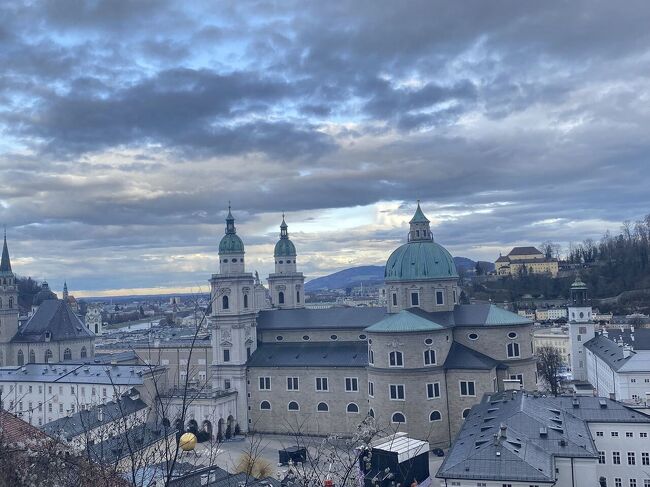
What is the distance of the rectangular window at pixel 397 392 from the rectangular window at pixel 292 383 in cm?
924

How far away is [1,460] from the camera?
471 inches

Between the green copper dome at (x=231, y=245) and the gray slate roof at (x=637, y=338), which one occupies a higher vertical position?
the green copper dome at (x=231, y=245)

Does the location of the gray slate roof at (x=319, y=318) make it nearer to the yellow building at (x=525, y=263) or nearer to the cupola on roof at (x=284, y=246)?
the cupola on roof at (x=284, y=246)

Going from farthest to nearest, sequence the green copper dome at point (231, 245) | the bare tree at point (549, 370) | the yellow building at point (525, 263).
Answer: the yellow building at point (525, 263)
the bare tree at point (549, 370)
the green copper dome at point (231, 245)

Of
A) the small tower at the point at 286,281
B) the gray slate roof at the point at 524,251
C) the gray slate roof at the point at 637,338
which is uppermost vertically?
the gray slate roof at the point at 524,251

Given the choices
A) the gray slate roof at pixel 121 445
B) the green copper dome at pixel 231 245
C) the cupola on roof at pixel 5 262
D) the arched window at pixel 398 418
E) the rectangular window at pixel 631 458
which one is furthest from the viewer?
the cupola on roof at pixel 5 262

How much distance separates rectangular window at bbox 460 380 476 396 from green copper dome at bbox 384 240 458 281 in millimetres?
9339

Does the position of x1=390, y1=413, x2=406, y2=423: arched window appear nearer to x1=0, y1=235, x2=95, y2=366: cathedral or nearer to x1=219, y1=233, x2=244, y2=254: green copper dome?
x1=219, y1=233, x2=244, y2=254: green copper dome

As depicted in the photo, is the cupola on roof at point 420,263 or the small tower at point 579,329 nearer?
the cupola on roof at point 420,263

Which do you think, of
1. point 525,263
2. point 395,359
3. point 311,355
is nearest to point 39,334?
point 311,355

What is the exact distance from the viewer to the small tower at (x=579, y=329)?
68812 mm

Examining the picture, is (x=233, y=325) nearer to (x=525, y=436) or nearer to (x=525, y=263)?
(x=525, y=436)

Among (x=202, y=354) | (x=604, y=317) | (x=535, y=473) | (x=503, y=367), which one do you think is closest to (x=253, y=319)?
(x=202, y=354)

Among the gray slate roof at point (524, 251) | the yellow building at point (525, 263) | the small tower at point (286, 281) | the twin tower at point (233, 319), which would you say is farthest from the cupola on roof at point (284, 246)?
the gray slate roof at point (524, 251)
